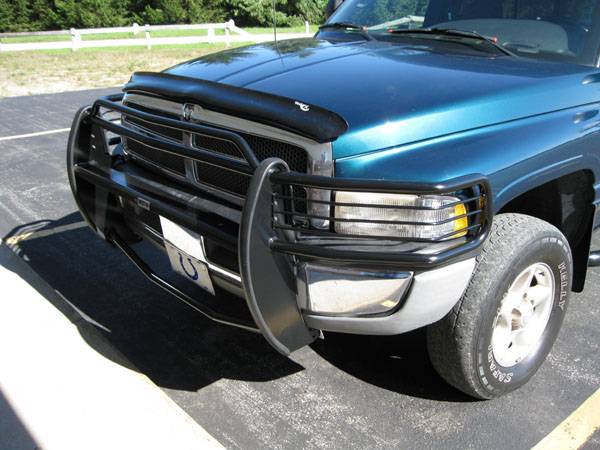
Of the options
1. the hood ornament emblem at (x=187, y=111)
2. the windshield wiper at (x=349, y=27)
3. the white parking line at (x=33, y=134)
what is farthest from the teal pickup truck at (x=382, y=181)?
the white parking line at (x=33, y=134)

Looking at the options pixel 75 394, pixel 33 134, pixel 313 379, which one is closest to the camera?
pixel 75 394

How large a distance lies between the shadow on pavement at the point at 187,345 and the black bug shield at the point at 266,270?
2.08 feet

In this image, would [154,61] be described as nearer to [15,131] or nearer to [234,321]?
[15,131]

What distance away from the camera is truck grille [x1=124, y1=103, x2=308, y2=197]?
2186mm

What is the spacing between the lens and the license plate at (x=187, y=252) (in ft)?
7.80

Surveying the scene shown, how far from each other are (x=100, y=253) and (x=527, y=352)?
289 centimetres

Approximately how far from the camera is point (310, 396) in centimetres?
270

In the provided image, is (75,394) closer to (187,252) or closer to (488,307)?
(187,252)

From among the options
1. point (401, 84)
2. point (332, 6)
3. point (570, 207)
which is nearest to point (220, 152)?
point (401, 84)

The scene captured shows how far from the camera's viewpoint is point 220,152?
8.02 feet

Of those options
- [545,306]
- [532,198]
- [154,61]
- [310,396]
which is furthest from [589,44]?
[154,61]

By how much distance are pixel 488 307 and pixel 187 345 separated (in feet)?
5.31

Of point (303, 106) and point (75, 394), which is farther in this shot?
point (75, 394)

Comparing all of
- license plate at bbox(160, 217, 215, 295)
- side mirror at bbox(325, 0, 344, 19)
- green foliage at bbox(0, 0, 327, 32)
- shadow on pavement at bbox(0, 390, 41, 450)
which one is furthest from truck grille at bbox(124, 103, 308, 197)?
green foliage at bbox(0, 0, 327, 32)
